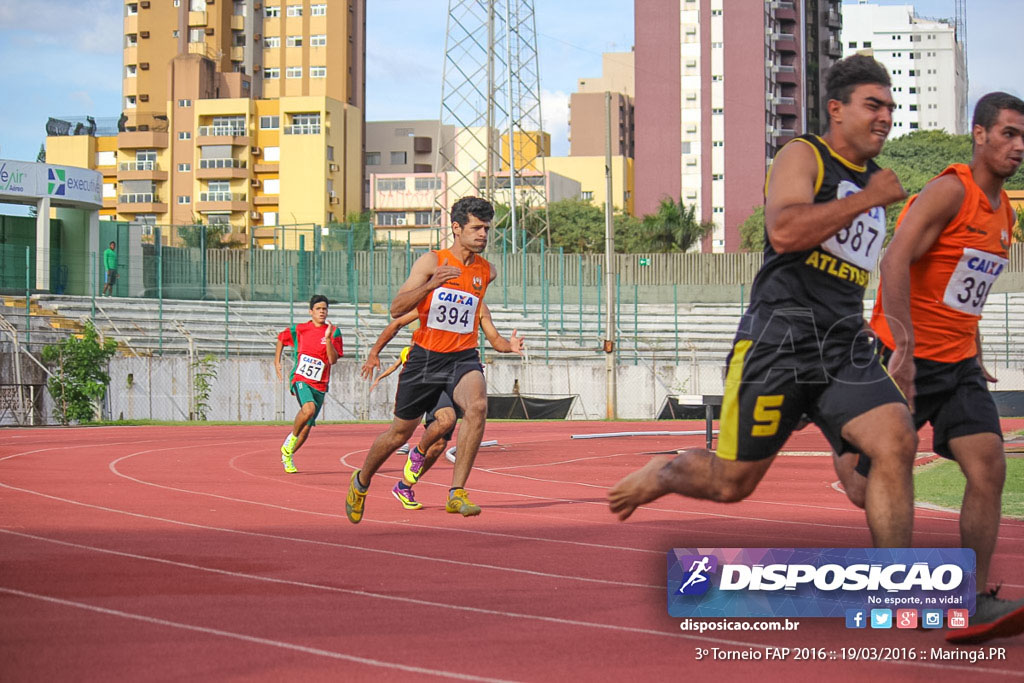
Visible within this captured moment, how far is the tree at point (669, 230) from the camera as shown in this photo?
79.7 meters

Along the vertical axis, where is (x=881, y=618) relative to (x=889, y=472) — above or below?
below

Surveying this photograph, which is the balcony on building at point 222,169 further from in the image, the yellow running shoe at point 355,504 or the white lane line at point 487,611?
the white lane line at point 487,611

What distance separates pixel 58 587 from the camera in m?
6.00

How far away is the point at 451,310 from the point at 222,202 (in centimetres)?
8619

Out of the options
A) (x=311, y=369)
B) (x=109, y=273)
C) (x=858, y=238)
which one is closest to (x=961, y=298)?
(x=858, y=238)

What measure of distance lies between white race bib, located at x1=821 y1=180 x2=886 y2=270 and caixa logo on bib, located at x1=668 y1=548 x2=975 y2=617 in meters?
1.16

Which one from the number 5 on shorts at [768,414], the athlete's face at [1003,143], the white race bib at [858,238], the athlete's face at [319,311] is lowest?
the number 5 on shorts at [768,414]

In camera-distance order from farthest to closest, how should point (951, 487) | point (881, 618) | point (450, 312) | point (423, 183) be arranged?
point (423, 183) → point (951, 487) → point (450, 312) → point (881, 618)

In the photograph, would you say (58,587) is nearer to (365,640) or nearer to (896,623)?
(365,640)

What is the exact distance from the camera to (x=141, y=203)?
93688mm

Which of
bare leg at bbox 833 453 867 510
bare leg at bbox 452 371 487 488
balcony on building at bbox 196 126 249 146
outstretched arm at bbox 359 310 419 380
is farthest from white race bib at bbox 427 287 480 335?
balcony on building at bbox 196 126 249 146

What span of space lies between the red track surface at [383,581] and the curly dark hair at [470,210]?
7.02 ft

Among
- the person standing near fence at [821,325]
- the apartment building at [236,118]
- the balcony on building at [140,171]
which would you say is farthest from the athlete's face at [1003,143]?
the balcony on building at [140,171]
